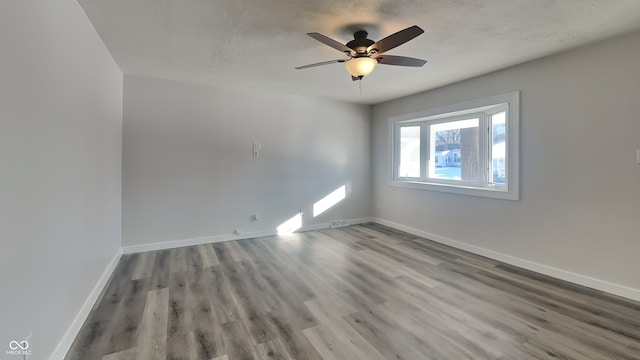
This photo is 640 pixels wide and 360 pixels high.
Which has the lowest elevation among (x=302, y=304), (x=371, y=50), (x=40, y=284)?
(x=302, y=304)

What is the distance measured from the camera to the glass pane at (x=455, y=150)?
4125 millimetres

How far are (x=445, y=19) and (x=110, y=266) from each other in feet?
13.4

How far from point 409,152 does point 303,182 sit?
2015 millimetres

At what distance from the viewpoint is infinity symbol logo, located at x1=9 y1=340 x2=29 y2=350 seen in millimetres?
1272

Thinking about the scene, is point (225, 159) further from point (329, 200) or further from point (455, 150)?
point (455, 150)

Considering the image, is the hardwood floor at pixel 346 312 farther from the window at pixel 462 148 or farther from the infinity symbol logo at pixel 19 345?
the window at pixel 462 148

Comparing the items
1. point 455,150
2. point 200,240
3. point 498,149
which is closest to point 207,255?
point 200,240

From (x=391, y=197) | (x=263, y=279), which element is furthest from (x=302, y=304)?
(x=391, y=197)

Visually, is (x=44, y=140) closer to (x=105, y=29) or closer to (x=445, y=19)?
(x=105, y=29)

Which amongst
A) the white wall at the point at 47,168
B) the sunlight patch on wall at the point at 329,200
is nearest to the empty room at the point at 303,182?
the white wall at the point at 47,168

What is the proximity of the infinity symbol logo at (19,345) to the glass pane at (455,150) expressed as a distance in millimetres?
4618

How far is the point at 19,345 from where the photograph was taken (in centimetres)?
132

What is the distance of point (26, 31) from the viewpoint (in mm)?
1410

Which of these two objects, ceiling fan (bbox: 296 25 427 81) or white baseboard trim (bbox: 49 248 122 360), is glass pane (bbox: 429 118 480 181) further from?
white baseboard trim (bbox: 49 248 122 360)
